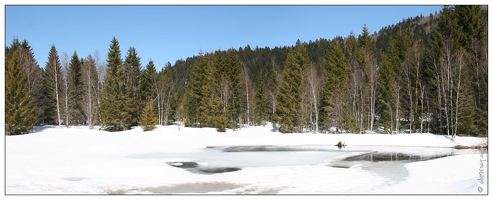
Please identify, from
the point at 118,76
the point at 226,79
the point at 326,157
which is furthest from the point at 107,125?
the point at 326,157

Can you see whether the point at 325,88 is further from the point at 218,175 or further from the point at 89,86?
the point at 218,175

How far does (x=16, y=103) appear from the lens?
1845cm

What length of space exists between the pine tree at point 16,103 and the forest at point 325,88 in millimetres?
8245

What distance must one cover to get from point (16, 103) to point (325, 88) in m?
32.6

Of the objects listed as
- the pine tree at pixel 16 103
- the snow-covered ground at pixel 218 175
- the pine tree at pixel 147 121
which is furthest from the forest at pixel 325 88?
the snow-covered ground at pixel 218 175

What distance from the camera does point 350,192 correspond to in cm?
1130

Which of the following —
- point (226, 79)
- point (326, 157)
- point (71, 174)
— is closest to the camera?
point (71, 174)

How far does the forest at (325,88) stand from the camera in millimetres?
30984

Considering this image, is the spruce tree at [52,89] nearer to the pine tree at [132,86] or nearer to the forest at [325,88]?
the forest at [325,88]

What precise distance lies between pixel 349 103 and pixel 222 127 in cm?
1471

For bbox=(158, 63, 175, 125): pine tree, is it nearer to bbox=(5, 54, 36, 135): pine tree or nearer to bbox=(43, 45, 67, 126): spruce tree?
bbox=(43, 45, 67, 126): spruce tree

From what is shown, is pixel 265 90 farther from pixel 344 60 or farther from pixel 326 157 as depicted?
pixel 326 157

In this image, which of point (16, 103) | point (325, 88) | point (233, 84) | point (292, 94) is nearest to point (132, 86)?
point (233, 84)

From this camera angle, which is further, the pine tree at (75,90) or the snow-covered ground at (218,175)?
the pine tree at (75,90)
